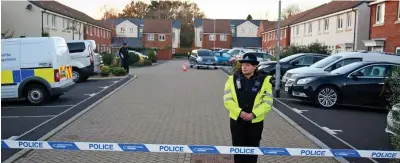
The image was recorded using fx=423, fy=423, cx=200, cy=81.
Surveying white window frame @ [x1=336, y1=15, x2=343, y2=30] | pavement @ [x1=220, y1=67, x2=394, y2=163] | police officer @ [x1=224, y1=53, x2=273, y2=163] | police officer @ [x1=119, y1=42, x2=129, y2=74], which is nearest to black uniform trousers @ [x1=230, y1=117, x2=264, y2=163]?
police officer @ [x1=224, y1=53, x2=273, y2=163]

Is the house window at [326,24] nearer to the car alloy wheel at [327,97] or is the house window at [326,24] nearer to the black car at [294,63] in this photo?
the black car at [294,63]

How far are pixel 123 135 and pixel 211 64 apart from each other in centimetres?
2570

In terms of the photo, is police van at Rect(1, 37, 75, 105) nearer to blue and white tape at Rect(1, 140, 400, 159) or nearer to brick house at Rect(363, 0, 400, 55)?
blue and white tape at Rect(1, 140, 400, 159)

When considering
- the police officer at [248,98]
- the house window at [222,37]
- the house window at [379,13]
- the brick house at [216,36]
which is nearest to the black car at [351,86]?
the police officer at [248,98]

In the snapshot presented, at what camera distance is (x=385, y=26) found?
25.1m

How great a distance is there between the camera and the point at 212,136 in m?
7.87

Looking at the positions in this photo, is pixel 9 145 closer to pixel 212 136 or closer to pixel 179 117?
pixel 212 136

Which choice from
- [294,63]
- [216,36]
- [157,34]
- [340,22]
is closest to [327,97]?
[294,63]

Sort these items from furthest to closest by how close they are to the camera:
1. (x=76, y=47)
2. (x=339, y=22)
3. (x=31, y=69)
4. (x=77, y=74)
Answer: (x=339, y=22), (x=76, y=47), (x=77, y=74), (x=31, y=69)

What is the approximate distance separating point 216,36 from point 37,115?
231 ft

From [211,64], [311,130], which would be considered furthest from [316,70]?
[211,64]

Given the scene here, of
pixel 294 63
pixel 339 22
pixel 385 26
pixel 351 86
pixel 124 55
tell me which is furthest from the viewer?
pixel 339 22

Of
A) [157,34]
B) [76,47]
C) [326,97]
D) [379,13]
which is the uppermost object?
[157,34]

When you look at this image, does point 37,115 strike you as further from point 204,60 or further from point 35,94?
point 204,60
